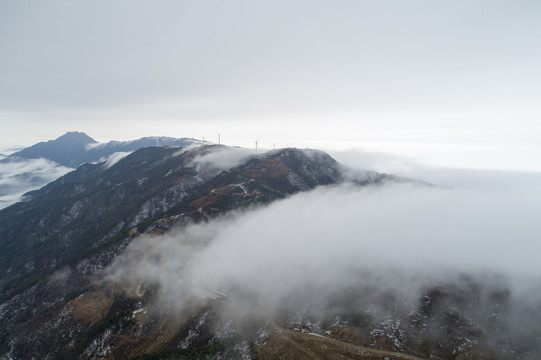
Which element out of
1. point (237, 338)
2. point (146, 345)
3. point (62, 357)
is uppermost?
point (237, 338)

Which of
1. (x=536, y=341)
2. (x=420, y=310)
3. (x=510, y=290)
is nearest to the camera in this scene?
(x=536, y=341)

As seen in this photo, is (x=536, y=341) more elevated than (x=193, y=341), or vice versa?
(x=536, y=341)

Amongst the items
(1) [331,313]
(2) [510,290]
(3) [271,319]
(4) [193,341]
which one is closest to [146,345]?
(4) [193,341]

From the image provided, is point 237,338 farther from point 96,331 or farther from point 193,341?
point 96,331

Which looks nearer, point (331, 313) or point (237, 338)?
point (237, 338)

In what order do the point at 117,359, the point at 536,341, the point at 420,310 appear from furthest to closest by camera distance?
the point at 420,310 → the point at 117,359 → the point at 536,341

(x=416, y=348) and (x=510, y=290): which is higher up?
(x=510, y=290)

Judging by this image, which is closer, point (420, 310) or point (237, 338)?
point (237, 338)

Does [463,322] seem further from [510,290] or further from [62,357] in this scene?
[62,357]

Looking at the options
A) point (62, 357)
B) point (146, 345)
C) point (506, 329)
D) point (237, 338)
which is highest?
point (506, 329)

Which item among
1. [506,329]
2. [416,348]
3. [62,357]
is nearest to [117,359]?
[62,357]
